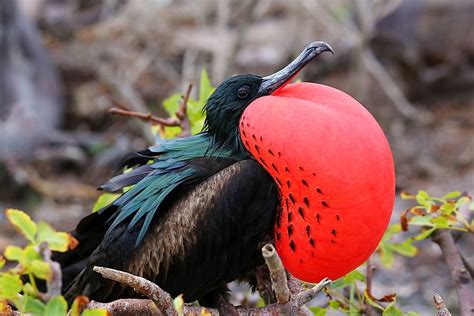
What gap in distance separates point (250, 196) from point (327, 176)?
310 millimetres

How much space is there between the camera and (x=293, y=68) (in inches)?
86.1

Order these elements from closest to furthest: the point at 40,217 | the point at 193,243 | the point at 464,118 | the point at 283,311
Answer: the point at 283,311, the point at 193,243, the point at 40,217, the point at 464,118

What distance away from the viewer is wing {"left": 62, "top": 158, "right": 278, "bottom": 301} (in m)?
2.16

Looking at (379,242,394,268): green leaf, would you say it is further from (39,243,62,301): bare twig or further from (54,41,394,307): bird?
(39,243,62,301): bare twig

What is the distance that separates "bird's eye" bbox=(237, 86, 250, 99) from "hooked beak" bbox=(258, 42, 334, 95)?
4 cm

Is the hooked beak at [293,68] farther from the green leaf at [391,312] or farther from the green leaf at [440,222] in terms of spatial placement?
the green leaf at [391,312]

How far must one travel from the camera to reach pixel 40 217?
6.06 m

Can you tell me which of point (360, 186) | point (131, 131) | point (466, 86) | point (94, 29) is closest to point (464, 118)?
point (466, 86)

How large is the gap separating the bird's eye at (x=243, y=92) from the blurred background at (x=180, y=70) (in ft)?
10.8

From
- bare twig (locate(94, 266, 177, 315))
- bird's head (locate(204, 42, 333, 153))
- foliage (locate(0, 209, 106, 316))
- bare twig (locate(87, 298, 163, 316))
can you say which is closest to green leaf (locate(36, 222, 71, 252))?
foliage (locate(0, 209, 106, 316))

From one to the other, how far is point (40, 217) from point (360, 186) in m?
4.49

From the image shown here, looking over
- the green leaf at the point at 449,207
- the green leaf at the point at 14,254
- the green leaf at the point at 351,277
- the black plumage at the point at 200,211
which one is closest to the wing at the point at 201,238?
the black plumage at the point at 200,211

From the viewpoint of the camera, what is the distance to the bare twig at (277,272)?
162 cm

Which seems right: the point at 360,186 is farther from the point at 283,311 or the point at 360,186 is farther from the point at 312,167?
the point at 283,311
